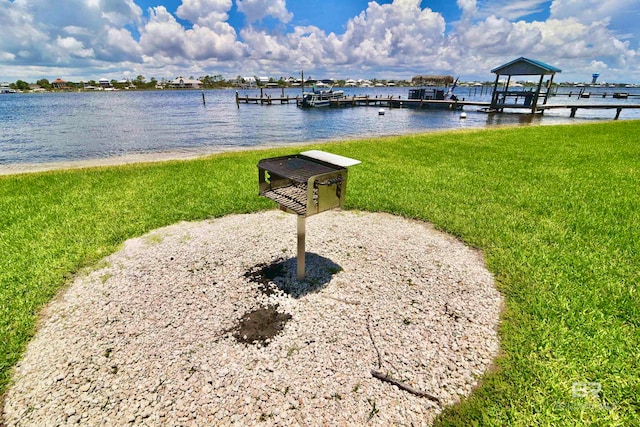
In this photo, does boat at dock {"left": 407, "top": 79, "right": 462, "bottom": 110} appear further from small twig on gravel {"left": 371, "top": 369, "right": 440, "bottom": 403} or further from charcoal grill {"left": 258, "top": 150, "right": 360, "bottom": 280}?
small twig on gravel {"left": 371, "top": 369, "right": 440, "bottom": 403}

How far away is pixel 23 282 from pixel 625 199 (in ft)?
38.5

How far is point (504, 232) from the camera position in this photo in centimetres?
595

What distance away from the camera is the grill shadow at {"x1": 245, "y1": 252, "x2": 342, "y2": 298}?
14.4 feet

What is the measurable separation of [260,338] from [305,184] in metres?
1.96

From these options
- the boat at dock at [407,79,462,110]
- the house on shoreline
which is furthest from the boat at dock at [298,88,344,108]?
the house on shoreline

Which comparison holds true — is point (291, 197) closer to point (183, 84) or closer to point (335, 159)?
point (335, 159)

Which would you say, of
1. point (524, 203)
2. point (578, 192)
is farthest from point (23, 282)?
point (578, 192)

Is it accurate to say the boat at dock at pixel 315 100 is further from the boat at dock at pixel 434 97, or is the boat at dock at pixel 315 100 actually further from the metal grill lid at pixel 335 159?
the metal grill lid at pixel 335 159

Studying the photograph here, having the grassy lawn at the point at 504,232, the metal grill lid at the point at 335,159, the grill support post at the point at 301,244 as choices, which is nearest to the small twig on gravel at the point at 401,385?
the grassy lawn at the point at 504,232

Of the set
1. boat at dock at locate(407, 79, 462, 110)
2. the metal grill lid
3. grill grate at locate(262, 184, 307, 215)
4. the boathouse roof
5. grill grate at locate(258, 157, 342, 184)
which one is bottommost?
grill grate at locate(262, 184, 307, 215)

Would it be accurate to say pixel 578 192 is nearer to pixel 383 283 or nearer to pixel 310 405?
pixel 383 283

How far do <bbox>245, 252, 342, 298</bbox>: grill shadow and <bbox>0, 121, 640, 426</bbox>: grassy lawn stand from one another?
7.37 ft

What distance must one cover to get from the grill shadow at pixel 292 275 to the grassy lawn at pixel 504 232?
225 centimetres

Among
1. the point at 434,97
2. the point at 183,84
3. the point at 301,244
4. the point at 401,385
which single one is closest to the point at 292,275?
the point at 301,244
